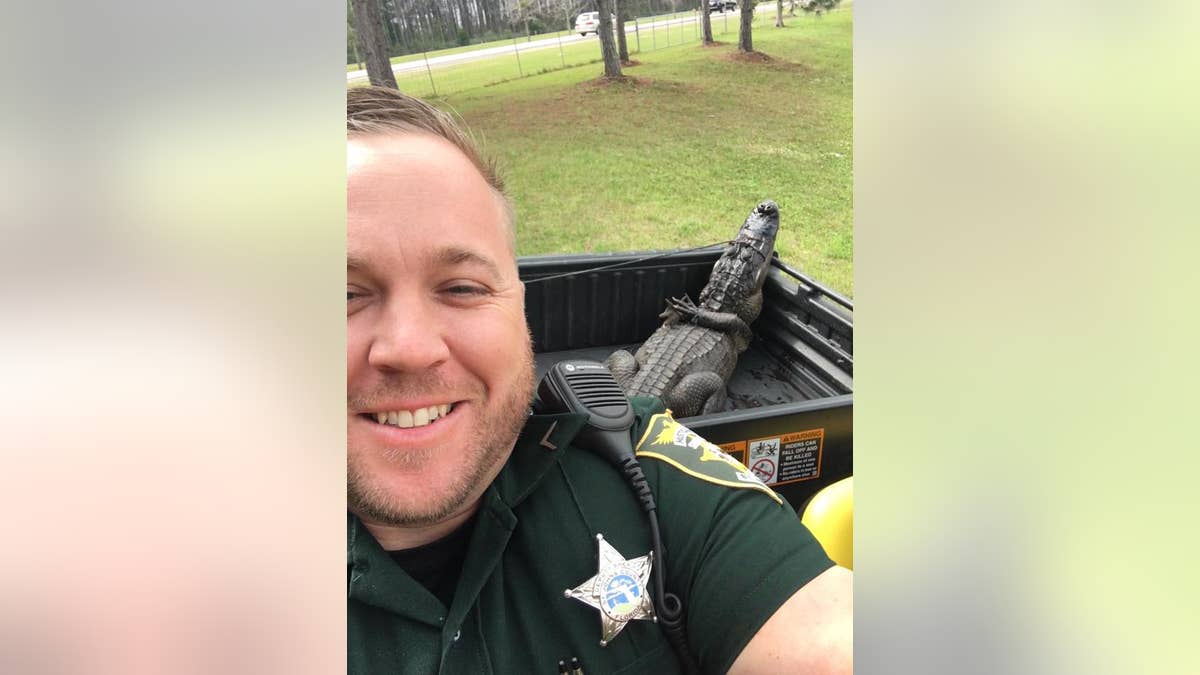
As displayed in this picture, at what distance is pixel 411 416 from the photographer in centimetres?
56

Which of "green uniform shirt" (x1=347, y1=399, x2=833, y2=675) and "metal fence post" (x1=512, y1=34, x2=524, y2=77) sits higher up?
"metal fence post" (x1=512, y1=34, x2=524, y2=77)

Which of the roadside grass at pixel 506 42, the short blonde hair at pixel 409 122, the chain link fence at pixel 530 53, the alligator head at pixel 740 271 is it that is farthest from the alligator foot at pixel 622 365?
the short blonde hair at pixel 409 122

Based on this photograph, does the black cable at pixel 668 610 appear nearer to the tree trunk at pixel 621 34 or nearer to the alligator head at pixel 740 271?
the tree trunk at pixel 621 34

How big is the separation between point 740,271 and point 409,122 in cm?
241

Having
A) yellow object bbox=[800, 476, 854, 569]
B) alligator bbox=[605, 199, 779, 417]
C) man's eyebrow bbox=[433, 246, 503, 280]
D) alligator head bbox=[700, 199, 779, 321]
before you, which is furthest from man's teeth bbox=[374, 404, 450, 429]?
alligator head bbox=[700, 199, 779, 321]

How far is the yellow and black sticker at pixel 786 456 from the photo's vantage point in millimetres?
1835

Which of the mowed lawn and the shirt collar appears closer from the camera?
the shirt collar

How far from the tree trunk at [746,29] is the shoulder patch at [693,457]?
1.64 ft

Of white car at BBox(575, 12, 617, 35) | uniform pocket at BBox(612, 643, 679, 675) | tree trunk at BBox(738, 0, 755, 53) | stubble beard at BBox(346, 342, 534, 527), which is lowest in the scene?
uniform pocket at BBox(612, 643, 679, 675)

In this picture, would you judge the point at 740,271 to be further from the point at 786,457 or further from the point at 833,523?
the point at 833,523

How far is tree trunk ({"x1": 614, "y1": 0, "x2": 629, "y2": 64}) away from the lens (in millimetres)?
927

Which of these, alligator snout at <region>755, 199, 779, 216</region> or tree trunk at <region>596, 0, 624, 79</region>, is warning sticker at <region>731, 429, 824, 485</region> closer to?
tree trunk at <region>596, 0, 624, 79</region>

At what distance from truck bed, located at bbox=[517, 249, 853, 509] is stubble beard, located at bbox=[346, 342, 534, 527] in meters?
1.25
